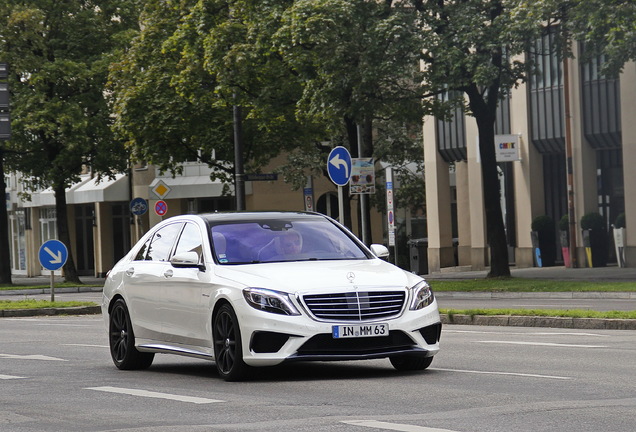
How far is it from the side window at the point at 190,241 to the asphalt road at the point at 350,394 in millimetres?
1126

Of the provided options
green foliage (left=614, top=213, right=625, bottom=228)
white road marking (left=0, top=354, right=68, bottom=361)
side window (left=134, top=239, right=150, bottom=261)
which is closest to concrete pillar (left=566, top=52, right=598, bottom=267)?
green foliage (left=614, top=213, right=625, bottom=228)

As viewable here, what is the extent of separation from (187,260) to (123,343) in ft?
5.84

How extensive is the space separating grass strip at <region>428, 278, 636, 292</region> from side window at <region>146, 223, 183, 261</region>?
15.0 m

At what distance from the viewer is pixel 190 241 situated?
13.2m

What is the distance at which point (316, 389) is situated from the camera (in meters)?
10.8

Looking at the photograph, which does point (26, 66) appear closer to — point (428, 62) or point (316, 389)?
point (428, 62)

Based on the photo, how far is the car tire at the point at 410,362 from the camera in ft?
39.9

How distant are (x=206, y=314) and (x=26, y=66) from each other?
33789 millimetres

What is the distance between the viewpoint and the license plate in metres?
11.4

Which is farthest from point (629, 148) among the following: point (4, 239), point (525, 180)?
point (4, 239)

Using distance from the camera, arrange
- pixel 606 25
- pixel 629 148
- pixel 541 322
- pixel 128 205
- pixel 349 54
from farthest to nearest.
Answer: pixel 128 205, pixel 629 148, pixel 349 54, pixel 606 25, pixel 541 322

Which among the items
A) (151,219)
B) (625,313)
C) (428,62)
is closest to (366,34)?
(428,62)

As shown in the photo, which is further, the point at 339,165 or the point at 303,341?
the point at 339,165

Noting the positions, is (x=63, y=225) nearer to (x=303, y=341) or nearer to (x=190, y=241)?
(x=190, y=241)
